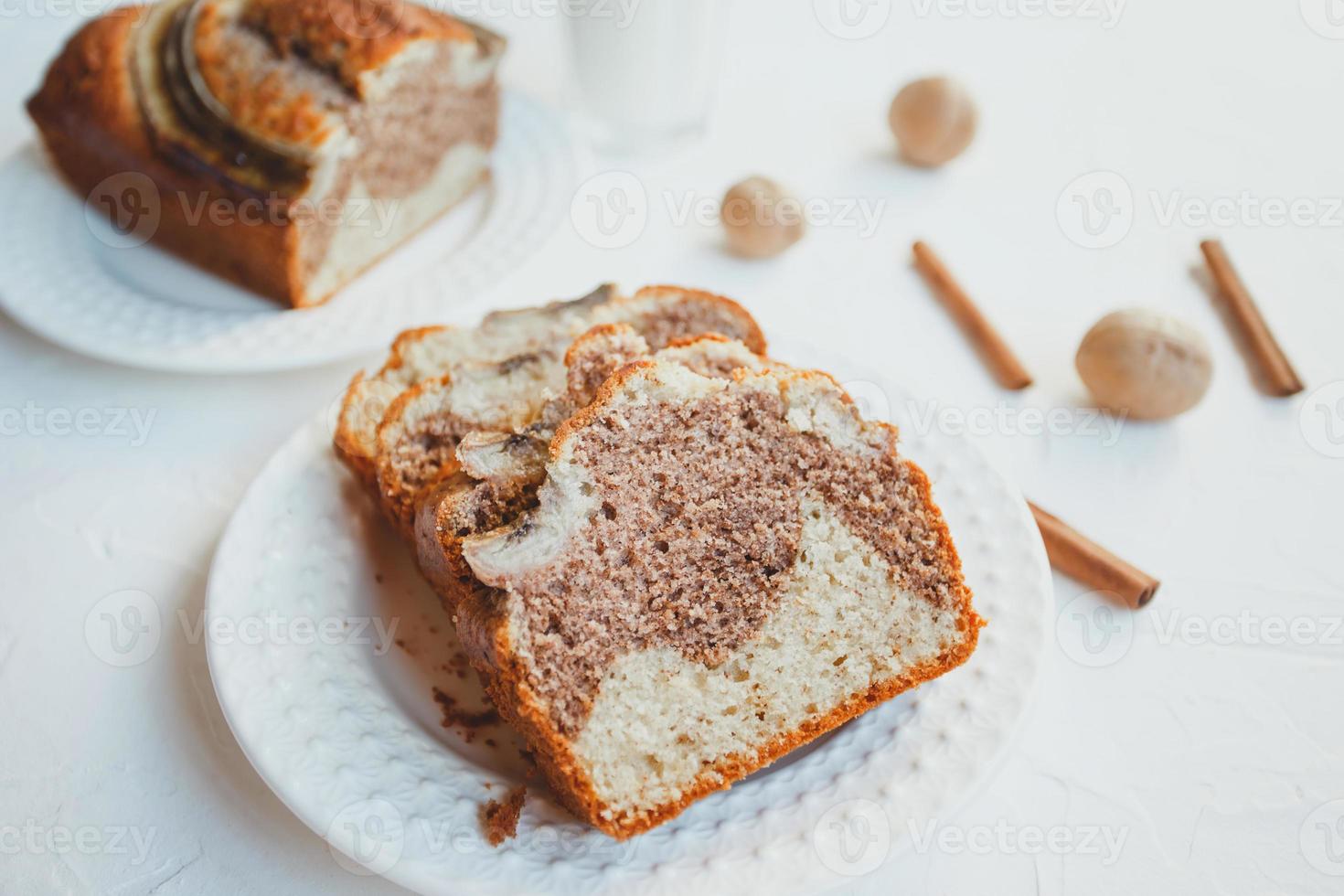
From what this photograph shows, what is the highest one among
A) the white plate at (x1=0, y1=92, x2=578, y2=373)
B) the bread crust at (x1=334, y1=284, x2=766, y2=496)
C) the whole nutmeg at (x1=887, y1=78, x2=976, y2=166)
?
the whole nutmeg at (x1=887, y1=78, x2=976, y2=166)

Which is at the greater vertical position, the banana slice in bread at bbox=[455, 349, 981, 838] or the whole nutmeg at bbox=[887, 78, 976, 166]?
the whole nutmeg at bbox=[887, 78, 976, 166]

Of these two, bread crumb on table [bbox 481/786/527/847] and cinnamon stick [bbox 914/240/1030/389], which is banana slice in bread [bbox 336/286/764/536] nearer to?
bread crumb on table [bbox 481/786/527/847]

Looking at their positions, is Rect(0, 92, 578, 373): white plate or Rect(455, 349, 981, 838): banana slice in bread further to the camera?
Rect(0, 92, 578, 373): white plate

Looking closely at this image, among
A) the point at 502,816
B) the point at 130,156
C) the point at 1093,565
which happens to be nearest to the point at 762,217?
the point at 1093,565

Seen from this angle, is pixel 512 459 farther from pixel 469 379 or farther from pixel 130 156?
pixel 130 156

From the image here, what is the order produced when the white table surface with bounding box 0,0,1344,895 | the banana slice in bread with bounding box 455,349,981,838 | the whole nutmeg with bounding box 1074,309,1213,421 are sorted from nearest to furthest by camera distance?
the banana slice in bread with bounding box 455,349,981,838
the white table surface with bounding box 0,0,1344,895
the whole nutmeg with bounding box 1074,309,1213,421

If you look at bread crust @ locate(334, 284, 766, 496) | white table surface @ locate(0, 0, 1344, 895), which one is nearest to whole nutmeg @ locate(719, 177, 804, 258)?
white table surface @ locate(0, 0, 1344, 895)

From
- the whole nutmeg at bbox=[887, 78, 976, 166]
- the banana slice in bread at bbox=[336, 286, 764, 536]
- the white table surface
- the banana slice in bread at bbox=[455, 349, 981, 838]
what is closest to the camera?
the banana slice in bread at bbox=[455, 349, 981, 838]
